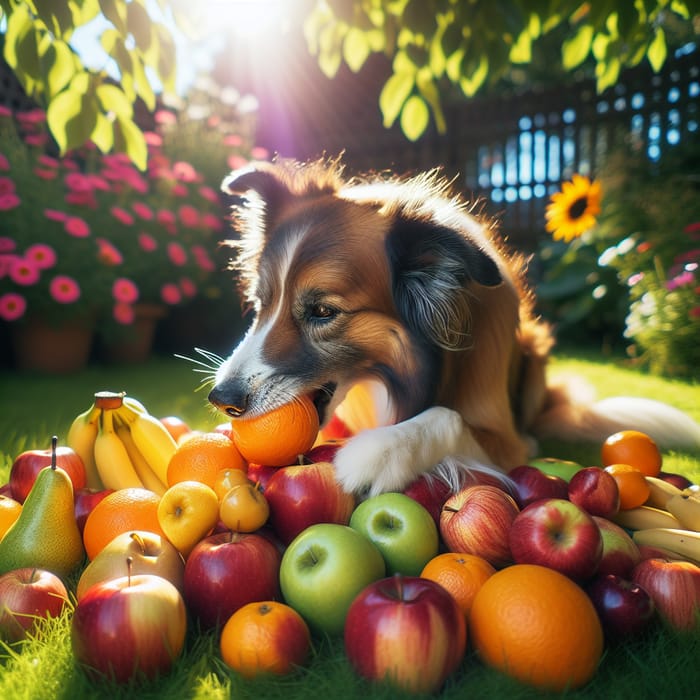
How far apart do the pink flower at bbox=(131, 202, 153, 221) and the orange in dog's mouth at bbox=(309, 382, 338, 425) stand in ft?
13.8

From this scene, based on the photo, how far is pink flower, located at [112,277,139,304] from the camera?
5520mm

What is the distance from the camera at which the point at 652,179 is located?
24.8ft

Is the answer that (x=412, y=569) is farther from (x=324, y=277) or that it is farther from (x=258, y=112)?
(x=258, y=112)

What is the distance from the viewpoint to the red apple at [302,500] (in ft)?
6.09

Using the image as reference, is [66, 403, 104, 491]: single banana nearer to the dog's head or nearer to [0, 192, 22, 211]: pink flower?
the dog's head

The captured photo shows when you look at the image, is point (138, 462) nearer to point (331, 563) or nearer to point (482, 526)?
point (331, 563)

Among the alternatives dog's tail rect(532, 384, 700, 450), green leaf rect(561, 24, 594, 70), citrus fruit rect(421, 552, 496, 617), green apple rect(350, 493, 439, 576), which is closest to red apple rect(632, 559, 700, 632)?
citrus fruit rect(421, 552, 496, 617)

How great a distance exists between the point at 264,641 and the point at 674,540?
1.23 metres

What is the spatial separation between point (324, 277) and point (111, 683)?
4.77 feet

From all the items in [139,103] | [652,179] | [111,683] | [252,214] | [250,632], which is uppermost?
[139,103]

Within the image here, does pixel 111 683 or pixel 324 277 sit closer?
pixel 111 683

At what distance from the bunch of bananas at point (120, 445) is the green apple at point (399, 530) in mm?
887

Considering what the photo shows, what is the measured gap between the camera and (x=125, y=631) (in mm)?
1362

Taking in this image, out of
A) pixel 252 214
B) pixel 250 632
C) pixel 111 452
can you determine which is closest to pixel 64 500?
pixel 111 452
